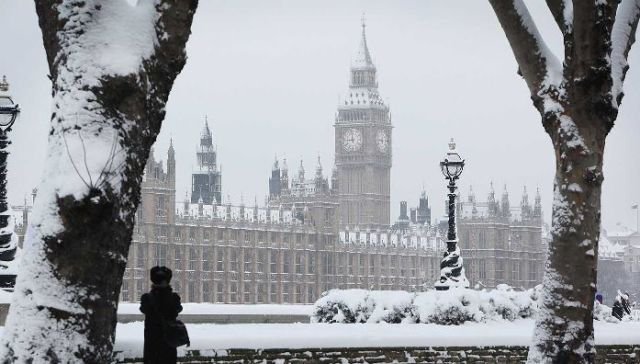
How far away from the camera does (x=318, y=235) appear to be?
10975 centimetres

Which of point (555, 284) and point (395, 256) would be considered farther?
point (395, 256)

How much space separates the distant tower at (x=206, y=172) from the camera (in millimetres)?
117062

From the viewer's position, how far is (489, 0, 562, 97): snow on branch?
9070 millimetres

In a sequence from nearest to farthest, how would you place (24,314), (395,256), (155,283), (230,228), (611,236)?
1. (24,314)
2. (155,283)
3. (230,228)
4. (395,256)
5. (611,236)

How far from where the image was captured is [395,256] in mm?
117938

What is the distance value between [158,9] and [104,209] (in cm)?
96

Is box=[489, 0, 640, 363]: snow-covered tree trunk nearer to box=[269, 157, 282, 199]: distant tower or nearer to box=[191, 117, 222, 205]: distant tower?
box=[191, 117, 222, 205]: distant tower

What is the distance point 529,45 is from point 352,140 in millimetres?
138535

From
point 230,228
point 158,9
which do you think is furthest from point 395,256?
point 158,9

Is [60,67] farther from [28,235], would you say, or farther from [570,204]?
[570,204]

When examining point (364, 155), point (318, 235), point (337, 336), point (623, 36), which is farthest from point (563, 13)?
point (364, 155)

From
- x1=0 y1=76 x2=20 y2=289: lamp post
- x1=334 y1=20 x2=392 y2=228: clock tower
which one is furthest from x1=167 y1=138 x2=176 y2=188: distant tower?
x1=0 y1=76 x2=20 y2=289: lamp post

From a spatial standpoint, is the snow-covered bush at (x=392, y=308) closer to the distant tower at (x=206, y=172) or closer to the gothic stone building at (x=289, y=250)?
the gothic stone building at (x=289, y=250)

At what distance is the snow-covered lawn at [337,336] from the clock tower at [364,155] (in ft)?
435
